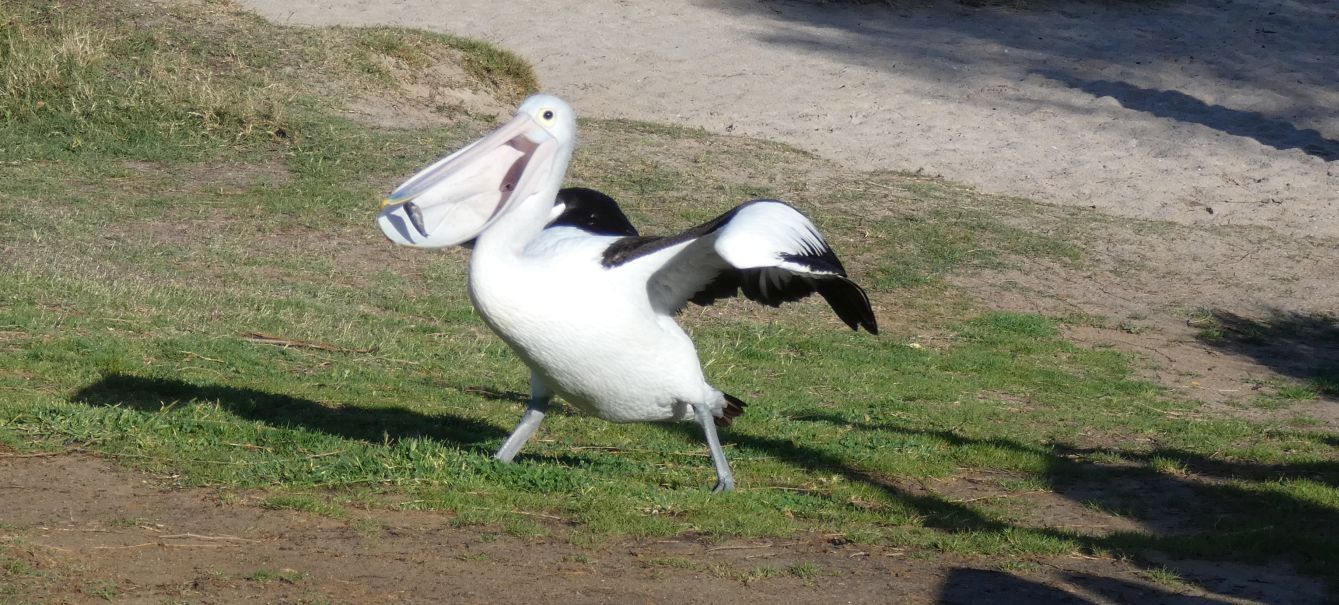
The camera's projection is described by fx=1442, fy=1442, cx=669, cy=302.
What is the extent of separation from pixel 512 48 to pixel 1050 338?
30.8ft

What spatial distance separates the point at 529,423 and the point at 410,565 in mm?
1297

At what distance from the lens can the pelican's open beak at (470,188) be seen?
4.58 metres

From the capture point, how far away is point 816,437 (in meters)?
6.53

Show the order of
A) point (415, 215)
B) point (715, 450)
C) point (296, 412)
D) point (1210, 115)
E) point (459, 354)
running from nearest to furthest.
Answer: point (415, 215) < point (715, 450) < point (296, 412) < point (459, 354) < point (1210, 115)

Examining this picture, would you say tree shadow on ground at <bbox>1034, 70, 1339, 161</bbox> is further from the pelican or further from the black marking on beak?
the black marking on beak

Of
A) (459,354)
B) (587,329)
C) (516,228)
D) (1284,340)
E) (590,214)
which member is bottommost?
(1284,340)

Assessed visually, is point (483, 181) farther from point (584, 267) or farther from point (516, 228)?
point (584, 267)

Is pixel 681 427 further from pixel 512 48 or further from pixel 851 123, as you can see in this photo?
pixel 512 48

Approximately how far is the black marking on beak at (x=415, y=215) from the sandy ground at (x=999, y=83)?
9.72 m

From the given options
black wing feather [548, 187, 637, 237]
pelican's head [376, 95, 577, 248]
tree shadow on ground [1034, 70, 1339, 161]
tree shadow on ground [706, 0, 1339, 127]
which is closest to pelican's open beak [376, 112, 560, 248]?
pelican's head [376, 95, 577, 248]

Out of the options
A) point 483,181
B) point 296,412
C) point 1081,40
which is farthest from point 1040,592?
point 1081,40

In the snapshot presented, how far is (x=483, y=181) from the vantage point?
15.5 feet

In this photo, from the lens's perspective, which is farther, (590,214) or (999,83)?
(999,83)

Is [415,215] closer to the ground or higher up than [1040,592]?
higher up
